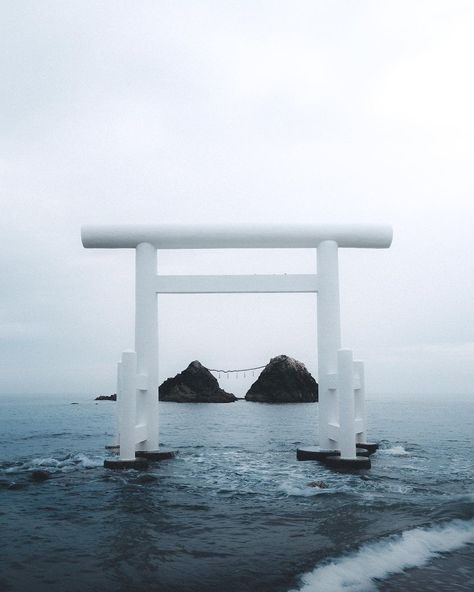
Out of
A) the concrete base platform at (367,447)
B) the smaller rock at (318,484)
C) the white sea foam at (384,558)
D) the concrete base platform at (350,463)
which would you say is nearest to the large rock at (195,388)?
the concrete base platform at (367,447)

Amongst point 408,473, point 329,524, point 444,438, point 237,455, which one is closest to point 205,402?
point 444,438

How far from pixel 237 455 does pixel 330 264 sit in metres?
6.13

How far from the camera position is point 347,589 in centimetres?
515

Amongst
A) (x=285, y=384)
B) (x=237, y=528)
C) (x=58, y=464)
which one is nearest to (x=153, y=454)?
(x=58, y=464)

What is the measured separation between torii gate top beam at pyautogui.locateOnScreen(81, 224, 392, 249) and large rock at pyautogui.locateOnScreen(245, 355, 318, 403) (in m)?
46.9

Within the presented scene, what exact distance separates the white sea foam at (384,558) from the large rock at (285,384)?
5082 cm

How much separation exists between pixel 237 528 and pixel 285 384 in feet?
168

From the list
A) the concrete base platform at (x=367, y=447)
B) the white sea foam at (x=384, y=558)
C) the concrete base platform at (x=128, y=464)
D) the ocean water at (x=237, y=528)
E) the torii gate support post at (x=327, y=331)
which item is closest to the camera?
the white sea foam at (x=384, y=558)

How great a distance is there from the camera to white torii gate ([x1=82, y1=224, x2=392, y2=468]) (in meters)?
11.2

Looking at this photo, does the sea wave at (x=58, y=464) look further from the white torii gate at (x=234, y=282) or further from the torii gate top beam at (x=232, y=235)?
the torii gate top beam at (x=232, y=235)

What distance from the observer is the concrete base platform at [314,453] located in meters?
11.2

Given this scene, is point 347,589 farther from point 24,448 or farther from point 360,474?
point 24,448

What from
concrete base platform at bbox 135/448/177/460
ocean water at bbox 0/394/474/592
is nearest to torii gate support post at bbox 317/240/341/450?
ocean water at bbox 0/394/474/592

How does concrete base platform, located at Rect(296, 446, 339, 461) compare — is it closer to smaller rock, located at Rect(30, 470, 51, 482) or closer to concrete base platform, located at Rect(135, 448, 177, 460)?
concrete base platform, located at Rect(135, 448, 177, 460)
